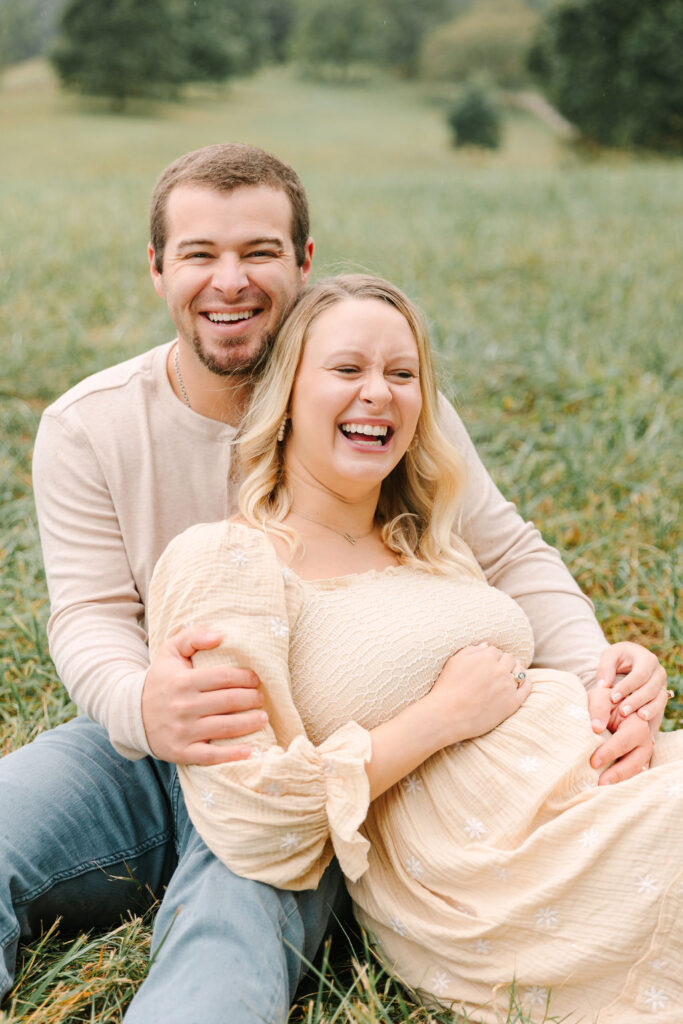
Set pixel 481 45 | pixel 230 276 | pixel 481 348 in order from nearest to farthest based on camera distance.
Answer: pixel 230 276
pixel 481 348
pixel 481 45

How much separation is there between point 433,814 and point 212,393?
1152mm

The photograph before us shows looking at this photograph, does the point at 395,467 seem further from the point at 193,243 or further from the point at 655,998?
the point at 655,998

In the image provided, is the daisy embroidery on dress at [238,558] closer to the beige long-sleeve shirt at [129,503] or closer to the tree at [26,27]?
the beige long-sleeve shirt at [129,503]

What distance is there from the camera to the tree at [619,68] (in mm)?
26359

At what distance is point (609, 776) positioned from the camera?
1980mm

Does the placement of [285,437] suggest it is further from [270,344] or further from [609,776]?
[609,776]

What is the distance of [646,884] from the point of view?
176 centimetres

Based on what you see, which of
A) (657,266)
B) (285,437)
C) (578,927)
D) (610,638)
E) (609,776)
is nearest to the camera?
(578,927)

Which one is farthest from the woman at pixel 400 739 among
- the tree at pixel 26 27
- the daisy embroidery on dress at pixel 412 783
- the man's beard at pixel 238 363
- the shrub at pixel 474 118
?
the shrub at pixel 474 118

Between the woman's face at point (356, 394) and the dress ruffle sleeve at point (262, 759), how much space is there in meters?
0.34

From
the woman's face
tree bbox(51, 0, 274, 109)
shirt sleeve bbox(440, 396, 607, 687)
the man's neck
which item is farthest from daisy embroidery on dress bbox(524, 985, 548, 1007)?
tree bbox(51, 0, 274, 109)

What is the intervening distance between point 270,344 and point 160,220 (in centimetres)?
44

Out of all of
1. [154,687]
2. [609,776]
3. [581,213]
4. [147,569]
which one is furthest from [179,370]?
[581,213]

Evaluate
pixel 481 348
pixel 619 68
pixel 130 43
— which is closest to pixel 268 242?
pixel 481 348
